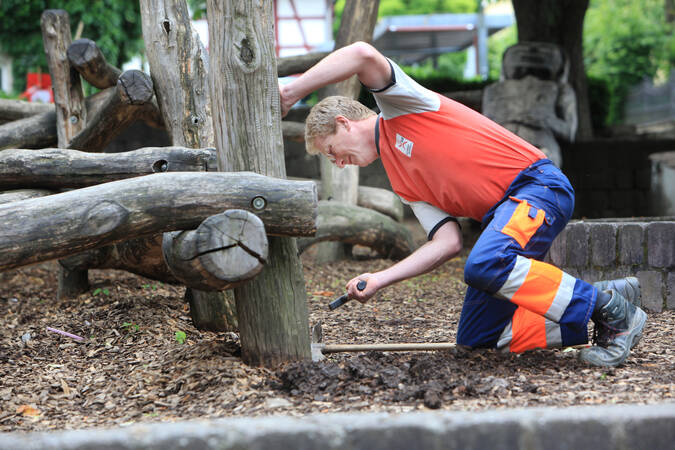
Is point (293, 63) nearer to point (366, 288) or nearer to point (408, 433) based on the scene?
point (366, 288)

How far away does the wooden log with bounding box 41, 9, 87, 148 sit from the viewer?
4863mm

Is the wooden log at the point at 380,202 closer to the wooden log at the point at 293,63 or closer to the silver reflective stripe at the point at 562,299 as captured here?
the wooden log at the point at 293,63

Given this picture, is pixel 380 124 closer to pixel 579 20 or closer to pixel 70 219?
pixel 70 219

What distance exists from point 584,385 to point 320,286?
3.04 meters

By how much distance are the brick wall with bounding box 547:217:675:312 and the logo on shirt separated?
182 cm

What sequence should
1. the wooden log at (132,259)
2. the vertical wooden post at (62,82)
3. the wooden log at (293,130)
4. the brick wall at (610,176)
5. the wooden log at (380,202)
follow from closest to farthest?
the wooden log at (132,259), the vertical wooden post at (62,82), the wooden log at (293,130), the wooden log at (380,202), the brick wall at (610,176)

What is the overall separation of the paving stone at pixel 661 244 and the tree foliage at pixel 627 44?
12.4 metres

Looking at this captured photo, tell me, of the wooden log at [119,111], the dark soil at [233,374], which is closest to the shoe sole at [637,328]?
the dark soil at [233,374]

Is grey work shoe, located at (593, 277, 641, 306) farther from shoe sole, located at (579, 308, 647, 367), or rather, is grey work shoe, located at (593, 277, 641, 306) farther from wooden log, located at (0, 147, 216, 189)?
wooden log, located at (0, 147, 216, 189)

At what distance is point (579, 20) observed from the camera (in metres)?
8.96

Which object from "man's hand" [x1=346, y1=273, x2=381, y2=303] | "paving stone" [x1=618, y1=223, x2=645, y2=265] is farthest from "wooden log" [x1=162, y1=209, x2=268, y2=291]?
"paving stone" [x1=618, y1=223, x2=645, y2=265]

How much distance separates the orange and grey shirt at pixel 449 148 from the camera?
2.80m

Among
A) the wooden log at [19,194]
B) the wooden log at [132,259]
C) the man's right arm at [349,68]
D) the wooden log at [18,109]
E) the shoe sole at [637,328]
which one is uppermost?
the man's right arm at [349,68]

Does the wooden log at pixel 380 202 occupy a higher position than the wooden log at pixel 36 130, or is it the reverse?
the wooden log at pixel 36 130
